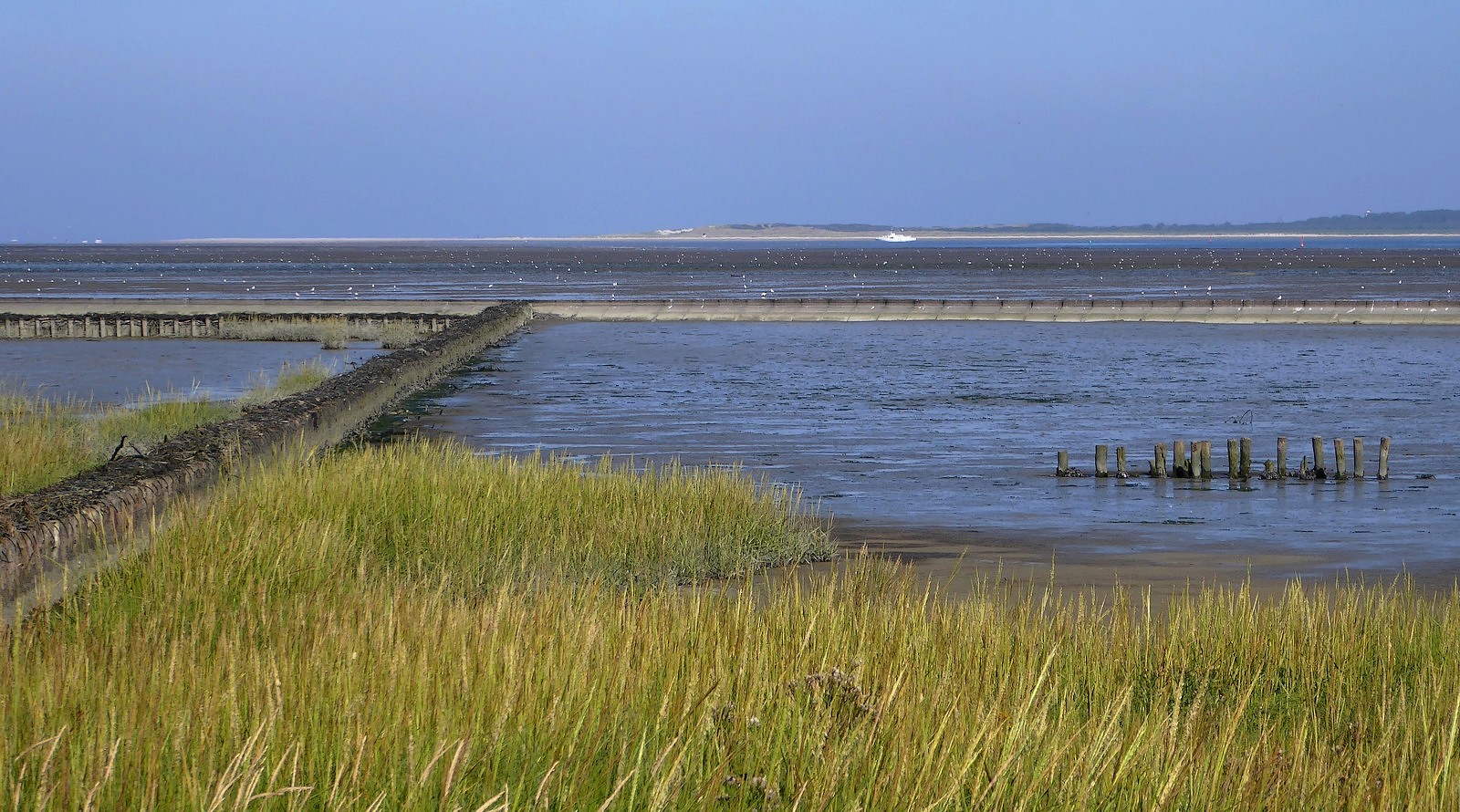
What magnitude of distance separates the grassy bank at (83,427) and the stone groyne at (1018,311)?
855 inches

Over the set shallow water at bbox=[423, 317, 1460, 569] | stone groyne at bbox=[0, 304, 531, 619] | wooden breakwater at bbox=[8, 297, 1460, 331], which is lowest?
shallow water at bbox=[423, 317, 1460, 569]

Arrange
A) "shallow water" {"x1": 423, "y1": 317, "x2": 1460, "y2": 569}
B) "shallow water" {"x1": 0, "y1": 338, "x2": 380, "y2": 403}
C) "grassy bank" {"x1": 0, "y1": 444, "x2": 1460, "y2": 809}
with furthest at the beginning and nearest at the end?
"shallow water" {"x1": 0, "y1": 338, "x2": 380, "y2": 403}
"shallow water" {"x1": 423, "y1": 317, "x2": 1460, "y2": 569}
"grassy bank" {"x1": 0, "y1": 444, "x2": 1460, "y2": 809}

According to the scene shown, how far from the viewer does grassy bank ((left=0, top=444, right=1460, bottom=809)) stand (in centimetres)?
385

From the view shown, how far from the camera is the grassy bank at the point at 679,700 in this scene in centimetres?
385

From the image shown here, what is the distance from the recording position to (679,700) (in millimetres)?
4641

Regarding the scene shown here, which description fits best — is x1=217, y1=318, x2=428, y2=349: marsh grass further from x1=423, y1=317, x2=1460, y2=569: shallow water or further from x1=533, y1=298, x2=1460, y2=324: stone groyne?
x1=533, y1=298, x2=1460, y2=324: stone groyne

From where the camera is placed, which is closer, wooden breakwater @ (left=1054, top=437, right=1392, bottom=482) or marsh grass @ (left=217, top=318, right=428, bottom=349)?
wooden breakwater @ (left=1054, top=437, right=1392, bottom=482)

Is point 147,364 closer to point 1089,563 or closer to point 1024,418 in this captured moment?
point 1024,418

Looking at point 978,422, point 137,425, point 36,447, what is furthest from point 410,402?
point 36,447

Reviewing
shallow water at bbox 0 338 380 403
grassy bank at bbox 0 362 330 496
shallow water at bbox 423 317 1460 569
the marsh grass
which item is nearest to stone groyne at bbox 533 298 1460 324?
shallow water at bbox 423 317 1460 569

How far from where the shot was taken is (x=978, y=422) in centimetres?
1942

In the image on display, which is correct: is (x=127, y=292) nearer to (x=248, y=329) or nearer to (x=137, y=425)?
(x=248, y=329)

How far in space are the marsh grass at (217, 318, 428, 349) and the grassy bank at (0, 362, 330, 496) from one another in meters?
12.6

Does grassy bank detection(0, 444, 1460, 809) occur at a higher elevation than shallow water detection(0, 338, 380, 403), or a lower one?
higher
